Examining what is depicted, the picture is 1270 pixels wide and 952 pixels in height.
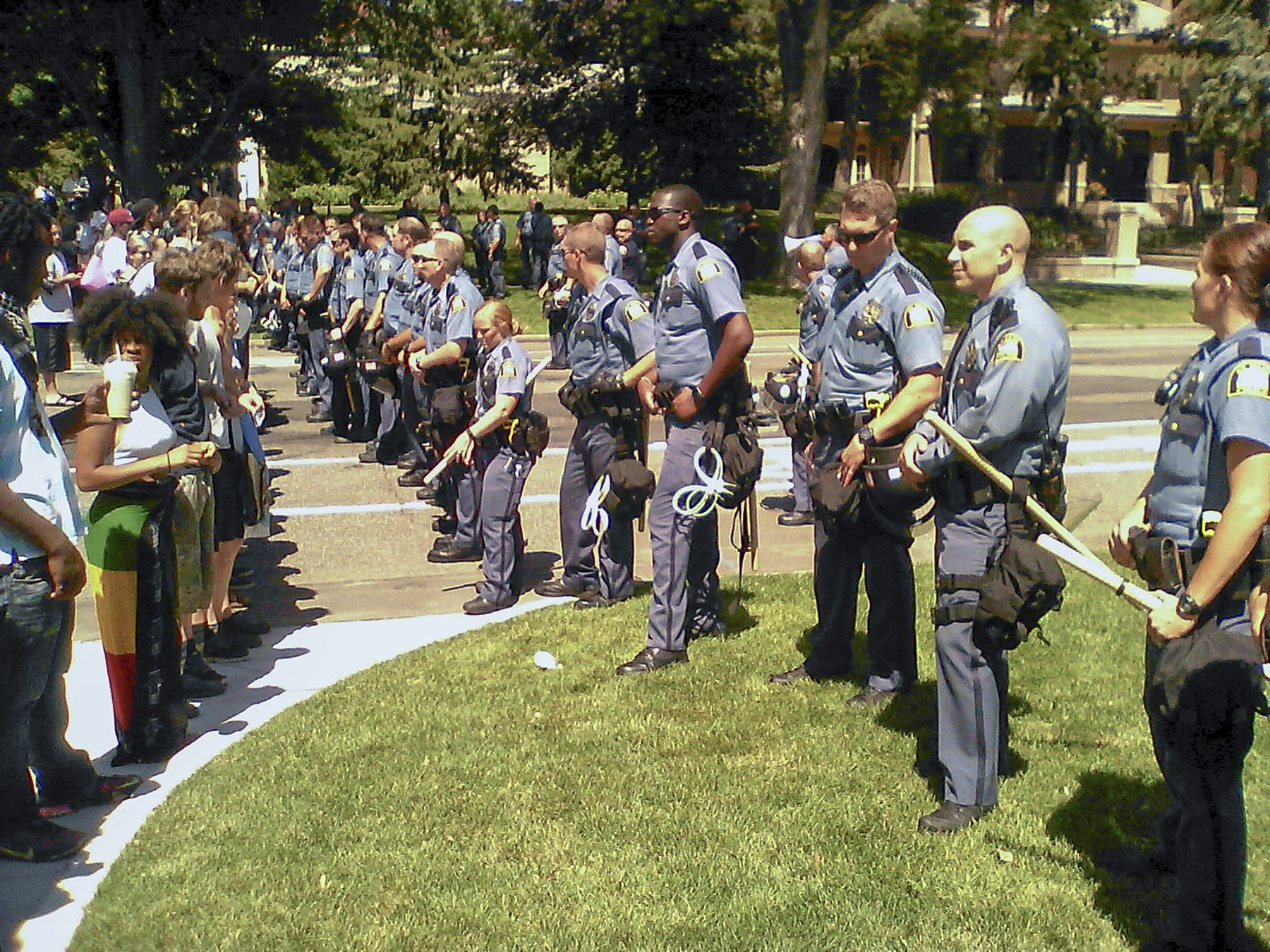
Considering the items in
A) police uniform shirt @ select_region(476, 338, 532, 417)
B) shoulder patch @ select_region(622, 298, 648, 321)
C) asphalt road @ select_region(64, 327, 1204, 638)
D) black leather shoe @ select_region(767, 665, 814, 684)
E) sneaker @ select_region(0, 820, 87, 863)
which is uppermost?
shoulder patch @ select_region(622, 298, 648, 321)

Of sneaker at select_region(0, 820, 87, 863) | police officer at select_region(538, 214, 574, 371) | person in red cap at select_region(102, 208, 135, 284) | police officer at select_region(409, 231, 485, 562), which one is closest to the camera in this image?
sneaker at select_region(0, 820, 87, 863)

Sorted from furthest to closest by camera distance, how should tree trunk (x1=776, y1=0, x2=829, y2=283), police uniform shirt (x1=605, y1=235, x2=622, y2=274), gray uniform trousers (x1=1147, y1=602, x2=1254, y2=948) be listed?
tree trunk (x1=776, y1=0, x2=829, y2=283), police uniform shirt (x1=605, y1=235, x2=622, y2=274), gray uniform trousers (x1=1147, y1=602, x2=1254, y2=948)

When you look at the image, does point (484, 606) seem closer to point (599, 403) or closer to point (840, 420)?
point (599, 403)

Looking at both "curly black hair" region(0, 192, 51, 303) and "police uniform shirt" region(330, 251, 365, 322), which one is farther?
"police uniform shirt" region(330, 251, 365, 322)

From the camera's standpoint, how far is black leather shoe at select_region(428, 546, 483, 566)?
9008mm

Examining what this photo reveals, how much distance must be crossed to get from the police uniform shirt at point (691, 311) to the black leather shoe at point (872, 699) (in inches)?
63.6

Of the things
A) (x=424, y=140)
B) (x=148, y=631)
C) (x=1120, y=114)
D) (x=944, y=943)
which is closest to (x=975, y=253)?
(x=944, y=943)

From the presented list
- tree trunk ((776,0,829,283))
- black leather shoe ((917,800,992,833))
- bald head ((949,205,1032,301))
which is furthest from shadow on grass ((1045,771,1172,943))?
tree trunk ((776,0,829,283))

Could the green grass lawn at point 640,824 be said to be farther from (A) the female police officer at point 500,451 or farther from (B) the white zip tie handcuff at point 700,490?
(A) the female police officer at point 500,451

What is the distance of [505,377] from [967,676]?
3.79 meters

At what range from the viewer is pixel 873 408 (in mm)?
5797

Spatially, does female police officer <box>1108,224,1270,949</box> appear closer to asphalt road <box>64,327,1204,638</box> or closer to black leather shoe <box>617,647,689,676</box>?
black leather shoe <box>617,647,689,676</box>

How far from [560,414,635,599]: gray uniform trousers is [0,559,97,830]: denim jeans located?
322 centimetres

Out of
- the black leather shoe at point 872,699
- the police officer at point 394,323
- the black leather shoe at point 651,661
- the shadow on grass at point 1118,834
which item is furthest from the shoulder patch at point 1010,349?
the police officer at point 394,323
